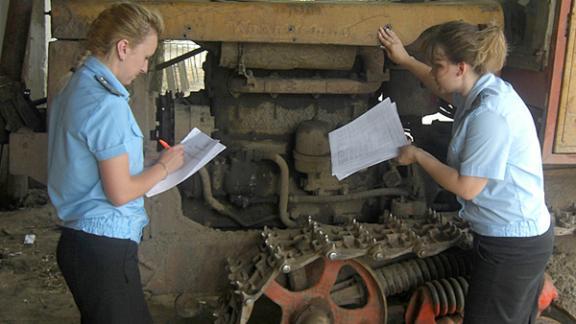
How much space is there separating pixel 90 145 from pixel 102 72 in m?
0.23

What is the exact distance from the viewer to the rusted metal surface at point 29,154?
3104 millimetres

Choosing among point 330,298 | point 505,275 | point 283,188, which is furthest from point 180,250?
point 505,275

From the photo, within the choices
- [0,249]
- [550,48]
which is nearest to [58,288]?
[0,249]

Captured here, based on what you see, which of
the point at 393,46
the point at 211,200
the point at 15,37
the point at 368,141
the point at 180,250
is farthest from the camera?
the point at 15,37

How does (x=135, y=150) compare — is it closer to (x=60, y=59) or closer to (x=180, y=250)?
(x=60, y=59)

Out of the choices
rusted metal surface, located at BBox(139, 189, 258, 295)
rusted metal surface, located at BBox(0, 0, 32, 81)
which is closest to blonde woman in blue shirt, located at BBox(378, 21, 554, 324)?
rusted metal surface, located at BBox(139, 189, 258, 295)

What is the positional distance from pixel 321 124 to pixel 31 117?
6.38ft

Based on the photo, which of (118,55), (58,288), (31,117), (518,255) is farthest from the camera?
(31,117)

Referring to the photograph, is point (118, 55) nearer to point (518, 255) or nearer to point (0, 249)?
point (518, 255)

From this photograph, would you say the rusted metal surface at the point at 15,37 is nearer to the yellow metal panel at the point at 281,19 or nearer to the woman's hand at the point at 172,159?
the yellow metal panel at the point at 281,19

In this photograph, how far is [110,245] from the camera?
7.05 ft

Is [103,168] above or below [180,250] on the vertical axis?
above

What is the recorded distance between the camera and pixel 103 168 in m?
2.00

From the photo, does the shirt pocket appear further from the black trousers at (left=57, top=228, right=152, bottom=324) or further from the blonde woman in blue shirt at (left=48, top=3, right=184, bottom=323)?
the black trousers at (left=57, top=228, right=152, bottom=324)
